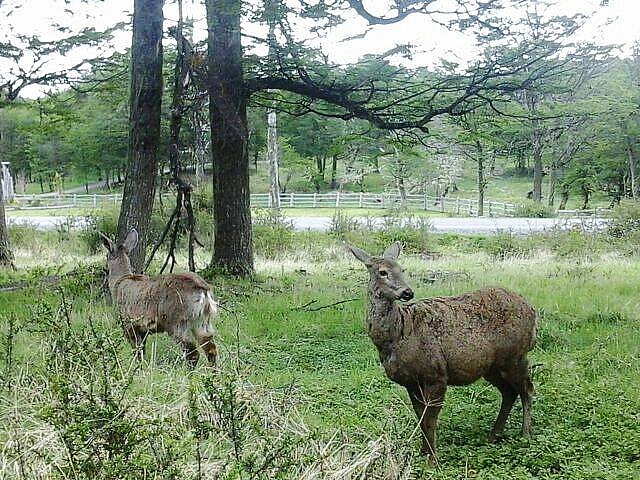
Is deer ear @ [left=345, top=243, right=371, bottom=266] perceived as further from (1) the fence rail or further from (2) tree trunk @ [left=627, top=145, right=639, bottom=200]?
(2) tree trunk @ [left=627, top=145, right=639, bottom=200]

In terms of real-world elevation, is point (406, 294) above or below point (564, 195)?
above

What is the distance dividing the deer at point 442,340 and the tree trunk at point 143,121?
529 centimetres

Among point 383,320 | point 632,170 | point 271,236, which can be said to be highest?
point 632,170

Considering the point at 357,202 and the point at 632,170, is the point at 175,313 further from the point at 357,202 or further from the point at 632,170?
the point at 632,170

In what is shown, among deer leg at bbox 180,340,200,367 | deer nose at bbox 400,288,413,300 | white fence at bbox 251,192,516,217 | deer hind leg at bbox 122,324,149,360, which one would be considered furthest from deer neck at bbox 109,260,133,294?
white fence at bbox 251,192,516,217

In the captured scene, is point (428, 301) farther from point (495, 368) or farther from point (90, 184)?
point (90, 184)

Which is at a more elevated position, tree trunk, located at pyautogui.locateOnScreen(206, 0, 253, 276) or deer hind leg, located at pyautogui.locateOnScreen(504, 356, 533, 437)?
tree trunk, located at pyautogui.locateOnScreen(206, 0, 253, 276)

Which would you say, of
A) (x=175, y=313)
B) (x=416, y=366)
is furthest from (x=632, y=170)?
(x=416, y=366)

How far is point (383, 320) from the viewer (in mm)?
4867

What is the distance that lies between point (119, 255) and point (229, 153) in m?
3.57

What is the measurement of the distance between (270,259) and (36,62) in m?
6.31

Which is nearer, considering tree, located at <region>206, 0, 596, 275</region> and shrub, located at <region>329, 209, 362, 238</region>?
tree, located at <region>206, 0, 596, 275</region>

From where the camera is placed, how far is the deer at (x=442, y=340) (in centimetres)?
483

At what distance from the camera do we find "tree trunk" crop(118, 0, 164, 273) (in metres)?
9.53
